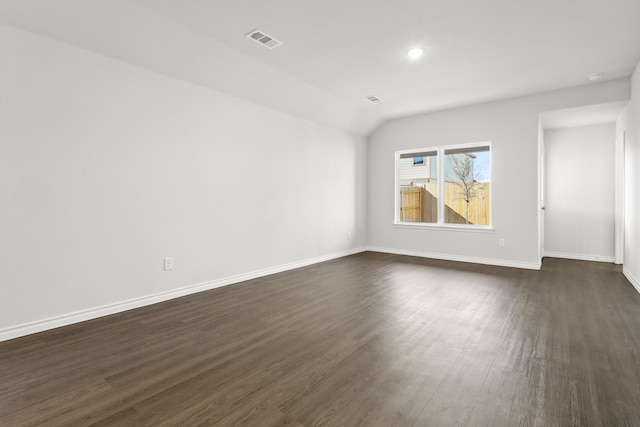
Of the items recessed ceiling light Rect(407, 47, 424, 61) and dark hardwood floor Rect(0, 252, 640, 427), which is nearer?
dark hardwood floor Rect(0, 252, 640, 427)

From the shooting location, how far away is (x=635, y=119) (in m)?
4.01

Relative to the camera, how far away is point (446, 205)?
238 inches

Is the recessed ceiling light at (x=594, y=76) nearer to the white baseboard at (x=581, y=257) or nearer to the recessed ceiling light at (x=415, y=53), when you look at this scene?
the recessed ceiling light at (x=415, y=53)

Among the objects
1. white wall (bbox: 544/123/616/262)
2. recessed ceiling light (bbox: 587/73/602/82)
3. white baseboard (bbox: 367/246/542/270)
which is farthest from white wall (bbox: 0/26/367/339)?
white wall (bbox: 544/123/616/262)

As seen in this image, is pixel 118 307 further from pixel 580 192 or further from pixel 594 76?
pixel 580 192

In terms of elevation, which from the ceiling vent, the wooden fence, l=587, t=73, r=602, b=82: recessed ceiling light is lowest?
the wooden fence

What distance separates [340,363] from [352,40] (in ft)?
10.1

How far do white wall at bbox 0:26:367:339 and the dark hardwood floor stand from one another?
42 centimetres

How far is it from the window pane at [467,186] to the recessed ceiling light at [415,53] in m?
2.66

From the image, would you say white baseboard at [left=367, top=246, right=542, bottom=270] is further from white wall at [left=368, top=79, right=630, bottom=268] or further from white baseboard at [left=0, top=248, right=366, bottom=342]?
white baseboard at [left=0, top=248, right=366, bottom=342]

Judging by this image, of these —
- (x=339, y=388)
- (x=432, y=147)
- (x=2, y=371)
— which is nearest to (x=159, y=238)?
(x=2, y=371)

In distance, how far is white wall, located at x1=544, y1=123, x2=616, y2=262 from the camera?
5652 millimetres

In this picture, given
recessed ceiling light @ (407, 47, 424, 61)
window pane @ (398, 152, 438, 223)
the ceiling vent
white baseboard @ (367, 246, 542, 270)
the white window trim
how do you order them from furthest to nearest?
window pane @ (398, 152, 438, 223) → the white window trim → white baseboard @ (367, 246, 542, 270) → recessed ceiling light @ (407, 47, 424, 61) → the ceiling vent

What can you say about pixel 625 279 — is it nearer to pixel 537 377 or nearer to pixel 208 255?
pixel 537 377
